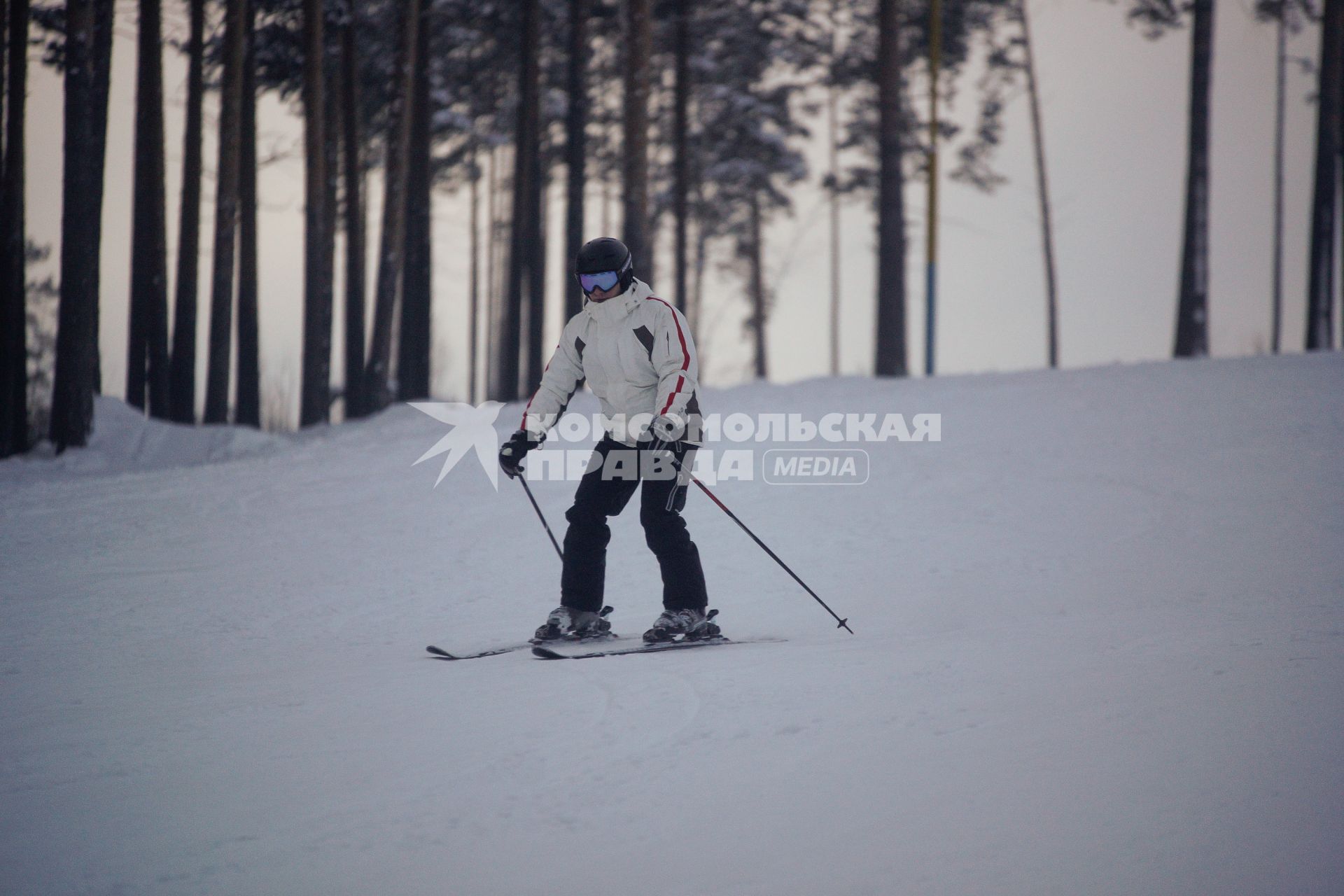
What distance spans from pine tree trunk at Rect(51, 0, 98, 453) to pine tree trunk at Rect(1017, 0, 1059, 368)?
19766 millimetres

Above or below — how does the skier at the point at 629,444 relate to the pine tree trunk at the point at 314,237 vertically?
below

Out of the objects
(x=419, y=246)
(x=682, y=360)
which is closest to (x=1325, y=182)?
(x=419, y=246)

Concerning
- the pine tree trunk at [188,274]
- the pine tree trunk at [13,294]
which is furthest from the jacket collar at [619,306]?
the pine tree trunk at [188,274]

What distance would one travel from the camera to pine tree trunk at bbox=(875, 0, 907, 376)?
16891 millimetres

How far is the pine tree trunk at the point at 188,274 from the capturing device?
49.8ft

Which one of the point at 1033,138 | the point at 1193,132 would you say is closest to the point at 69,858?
the point at 1193,132

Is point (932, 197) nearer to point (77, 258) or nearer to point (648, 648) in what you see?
point (77, 258)

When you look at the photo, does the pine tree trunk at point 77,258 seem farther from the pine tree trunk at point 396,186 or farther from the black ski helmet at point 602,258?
the black ski helmet at point 602,258

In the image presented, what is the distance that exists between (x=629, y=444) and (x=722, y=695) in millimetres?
1606

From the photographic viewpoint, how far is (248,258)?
16.3 metres

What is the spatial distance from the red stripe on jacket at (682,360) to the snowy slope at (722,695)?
1.25 meters

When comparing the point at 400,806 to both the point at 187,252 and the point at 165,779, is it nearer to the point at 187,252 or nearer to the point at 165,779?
the point at 165,779

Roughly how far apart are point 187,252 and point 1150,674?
15.1 meters

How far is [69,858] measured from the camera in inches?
108
